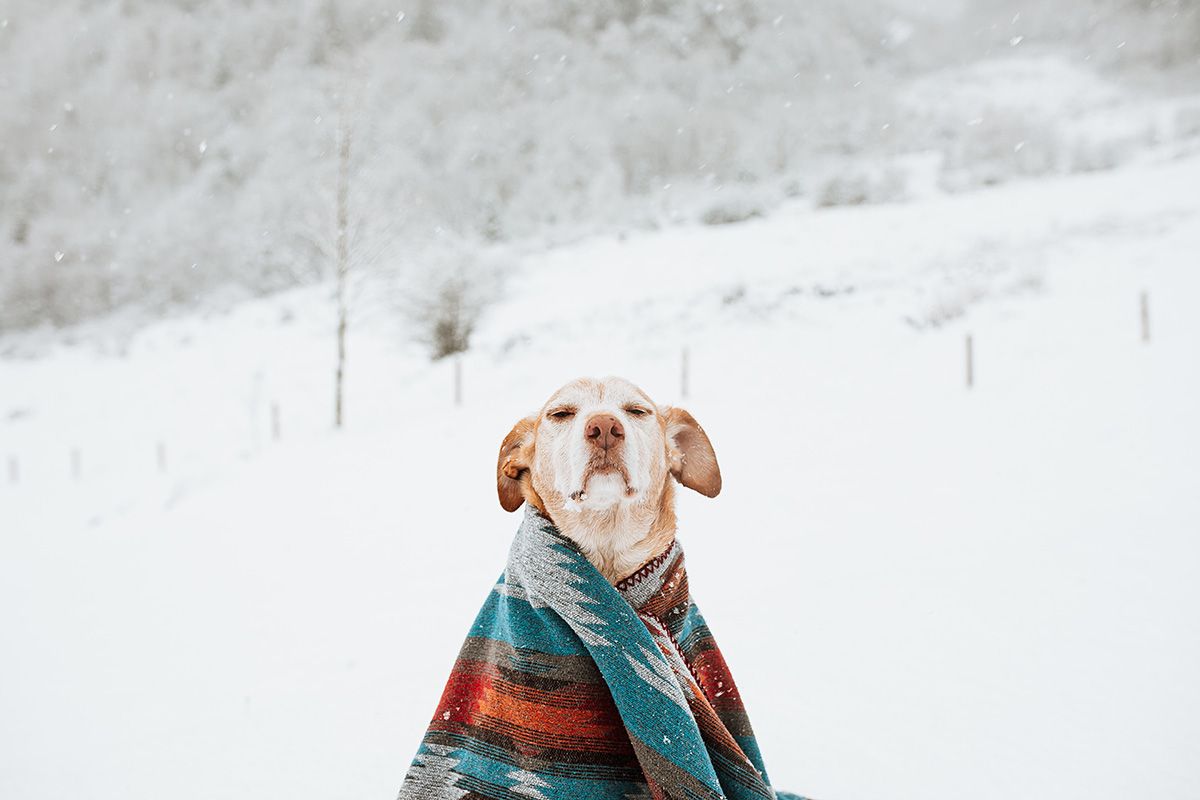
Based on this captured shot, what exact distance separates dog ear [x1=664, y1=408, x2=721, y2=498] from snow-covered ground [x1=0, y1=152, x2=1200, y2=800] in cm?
178

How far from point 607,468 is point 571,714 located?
620 mm

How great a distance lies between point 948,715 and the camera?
3.28m

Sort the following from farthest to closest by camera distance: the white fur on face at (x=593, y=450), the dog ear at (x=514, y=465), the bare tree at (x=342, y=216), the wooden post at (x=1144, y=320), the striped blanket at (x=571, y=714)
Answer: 1. the bare tree at (x=342, y=216)
2. the wooden post at (x=1144, y=320)
3. the dog ear at (x=514, y=465)
4. the white fur on face at (x=593, y=450)
5. the striped blanket at (x=571, y=714)

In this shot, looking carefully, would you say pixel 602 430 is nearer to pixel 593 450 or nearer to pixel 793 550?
pixel 593 450

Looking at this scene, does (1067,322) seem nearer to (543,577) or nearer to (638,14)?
(543,577)

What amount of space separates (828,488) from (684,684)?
20.6 feet

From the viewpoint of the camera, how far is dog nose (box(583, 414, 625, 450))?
1699mm

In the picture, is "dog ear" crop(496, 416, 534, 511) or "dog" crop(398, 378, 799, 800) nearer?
"dog" crop(398, 378, 799, 800)

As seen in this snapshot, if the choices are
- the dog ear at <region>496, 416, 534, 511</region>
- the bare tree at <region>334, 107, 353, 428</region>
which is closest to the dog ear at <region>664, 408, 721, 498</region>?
the dog ear at <region>496, 416, 534, 511</region>

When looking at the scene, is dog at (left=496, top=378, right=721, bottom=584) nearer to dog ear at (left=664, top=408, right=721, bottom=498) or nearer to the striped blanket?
dog ear at (left=664, top=408, right=721, bottom=498)

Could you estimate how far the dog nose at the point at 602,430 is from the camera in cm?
170

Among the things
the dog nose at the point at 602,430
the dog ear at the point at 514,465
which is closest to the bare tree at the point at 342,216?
the dog ear at the point at 514,465

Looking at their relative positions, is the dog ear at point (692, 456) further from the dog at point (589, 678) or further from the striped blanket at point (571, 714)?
the striped blanket at point (571, 714)

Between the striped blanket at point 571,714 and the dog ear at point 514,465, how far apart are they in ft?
1.73
